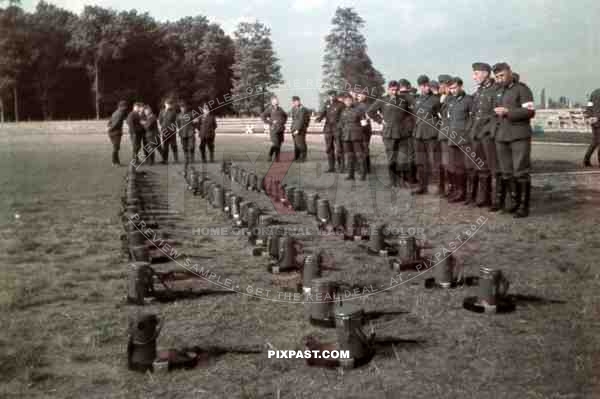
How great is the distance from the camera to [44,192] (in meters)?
15.0

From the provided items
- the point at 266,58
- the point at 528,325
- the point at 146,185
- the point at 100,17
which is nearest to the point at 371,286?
the point at 528,325

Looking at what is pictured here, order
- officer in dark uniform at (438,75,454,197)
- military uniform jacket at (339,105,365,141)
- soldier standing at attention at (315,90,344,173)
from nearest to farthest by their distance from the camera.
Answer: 1. officer in dark uniform at (438,75,454,197)
2. military uniform jacket at (339,105,365,141)
3. soldier standing at attention at (315,90,344,173)

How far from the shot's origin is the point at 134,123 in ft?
69.6

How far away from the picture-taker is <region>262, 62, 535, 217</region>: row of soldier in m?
10.4

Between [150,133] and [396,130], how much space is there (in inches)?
429

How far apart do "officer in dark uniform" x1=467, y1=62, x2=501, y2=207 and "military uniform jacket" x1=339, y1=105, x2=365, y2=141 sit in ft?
14.5

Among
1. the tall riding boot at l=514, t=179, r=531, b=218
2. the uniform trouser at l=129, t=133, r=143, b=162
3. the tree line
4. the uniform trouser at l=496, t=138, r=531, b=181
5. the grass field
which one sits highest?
the tree line

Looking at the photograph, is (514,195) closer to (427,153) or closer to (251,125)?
(427,153)

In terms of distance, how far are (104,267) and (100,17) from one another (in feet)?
52.1

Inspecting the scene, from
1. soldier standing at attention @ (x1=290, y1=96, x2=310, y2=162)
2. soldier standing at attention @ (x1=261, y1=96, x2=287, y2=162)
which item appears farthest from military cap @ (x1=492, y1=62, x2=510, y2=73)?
soldier standing at attention @ (x1=261, y1=96, x2=287, y2=162)

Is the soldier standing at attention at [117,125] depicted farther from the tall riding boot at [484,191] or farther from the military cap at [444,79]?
the tall riding boot at [484,191]

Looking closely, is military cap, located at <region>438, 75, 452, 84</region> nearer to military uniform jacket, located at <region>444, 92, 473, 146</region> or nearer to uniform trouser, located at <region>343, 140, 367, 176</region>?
military uniform jacket, located at <region>444, 92, 473, 146</region>

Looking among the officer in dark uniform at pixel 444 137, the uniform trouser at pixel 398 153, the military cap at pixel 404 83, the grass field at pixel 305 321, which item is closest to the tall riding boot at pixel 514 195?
the grass field at pixel 305 321

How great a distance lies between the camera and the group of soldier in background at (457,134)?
10.4 m
